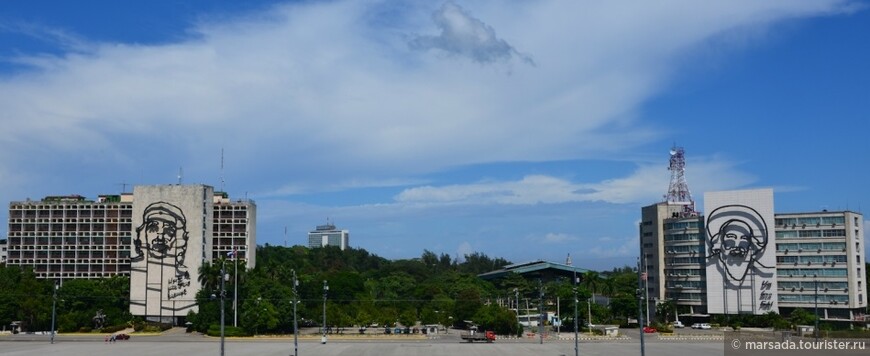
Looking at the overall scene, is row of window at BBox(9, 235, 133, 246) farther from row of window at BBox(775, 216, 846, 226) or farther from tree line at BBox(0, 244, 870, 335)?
row of window at BBox(775, 216, 846, 226)

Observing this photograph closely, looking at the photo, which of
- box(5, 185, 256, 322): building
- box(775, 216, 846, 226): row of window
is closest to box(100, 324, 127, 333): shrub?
box(5, 185, 256, 322): building

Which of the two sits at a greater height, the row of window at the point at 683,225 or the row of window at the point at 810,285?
the row of window at the point at 683,225

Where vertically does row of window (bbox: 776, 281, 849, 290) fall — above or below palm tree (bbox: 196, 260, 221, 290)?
below

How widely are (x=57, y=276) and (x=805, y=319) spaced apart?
409 ft

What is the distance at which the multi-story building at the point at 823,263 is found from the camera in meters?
132

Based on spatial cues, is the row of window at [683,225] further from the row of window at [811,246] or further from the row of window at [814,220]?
the row of window at [811,246]

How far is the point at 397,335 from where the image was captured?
11100 cm

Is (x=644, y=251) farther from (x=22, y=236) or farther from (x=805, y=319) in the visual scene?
(x=22, y=236)

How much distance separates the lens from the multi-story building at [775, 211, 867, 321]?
433 ft

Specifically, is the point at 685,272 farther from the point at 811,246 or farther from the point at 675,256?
the point at 811,246

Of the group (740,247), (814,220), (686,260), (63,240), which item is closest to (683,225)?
(686,260)

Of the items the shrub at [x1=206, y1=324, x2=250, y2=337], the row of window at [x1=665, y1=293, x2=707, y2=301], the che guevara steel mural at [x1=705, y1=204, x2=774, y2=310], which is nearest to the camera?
the shrub at [x1=206, y1=324, x2=250, y2=337]

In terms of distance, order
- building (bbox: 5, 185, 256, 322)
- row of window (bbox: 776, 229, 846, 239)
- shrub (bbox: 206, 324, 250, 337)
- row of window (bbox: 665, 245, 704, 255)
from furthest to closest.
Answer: building (bbox: 5, 185, 256, 322), row of window (bbox: 665, 245, 704, 255), row of window (bbox: 776, 229, 846, 239), shrub (bbox: 206, 324, 250, 337)

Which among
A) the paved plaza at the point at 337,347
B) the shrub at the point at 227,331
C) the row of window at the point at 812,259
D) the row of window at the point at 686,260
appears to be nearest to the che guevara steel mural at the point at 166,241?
the shrub at the point at 227,331
